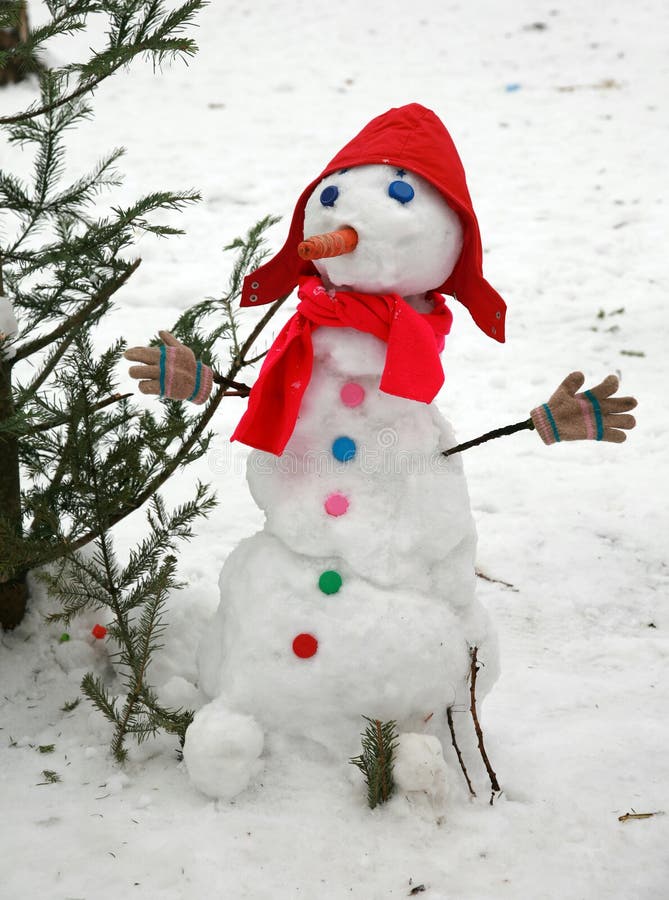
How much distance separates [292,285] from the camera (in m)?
2.30

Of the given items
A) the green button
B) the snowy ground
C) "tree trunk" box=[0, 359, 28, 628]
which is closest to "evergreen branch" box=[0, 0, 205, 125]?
"tree trunk" box=[0, 359, 28, 628]

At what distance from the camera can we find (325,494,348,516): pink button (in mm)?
2051

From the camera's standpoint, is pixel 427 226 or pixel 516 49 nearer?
pixel 427 226

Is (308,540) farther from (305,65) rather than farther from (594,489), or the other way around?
(305,65)

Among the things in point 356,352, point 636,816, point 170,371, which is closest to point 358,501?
point 356,352

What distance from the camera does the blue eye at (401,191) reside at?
1.96 metres

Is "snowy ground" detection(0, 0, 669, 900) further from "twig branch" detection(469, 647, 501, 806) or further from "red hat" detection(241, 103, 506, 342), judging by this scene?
"red hat" detection(241, 103, 506, 342)

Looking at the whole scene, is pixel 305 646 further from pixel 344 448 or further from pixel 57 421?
pixel 57 421

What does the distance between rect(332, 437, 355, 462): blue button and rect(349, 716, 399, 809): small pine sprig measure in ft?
1.98

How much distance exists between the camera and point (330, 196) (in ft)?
6.61

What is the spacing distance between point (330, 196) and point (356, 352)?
1.19 ft

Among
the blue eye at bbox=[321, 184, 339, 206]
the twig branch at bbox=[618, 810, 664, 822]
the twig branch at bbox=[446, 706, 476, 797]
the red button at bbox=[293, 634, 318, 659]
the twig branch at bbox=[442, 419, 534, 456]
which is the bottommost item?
the twig branch at bbox=[618, 810, 664, 822]

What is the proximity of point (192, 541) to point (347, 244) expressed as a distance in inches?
68.3

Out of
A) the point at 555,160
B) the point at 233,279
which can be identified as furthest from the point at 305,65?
the point at 233,279
